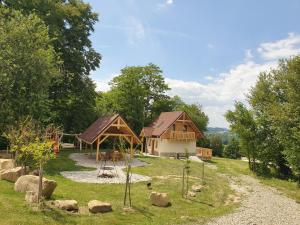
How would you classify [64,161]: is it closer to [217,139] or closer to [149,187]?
[149,187]

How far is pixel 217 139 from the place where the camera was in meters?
65.6

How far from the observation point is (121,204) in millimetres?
18391

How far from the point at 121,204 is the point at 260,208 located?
8426mm

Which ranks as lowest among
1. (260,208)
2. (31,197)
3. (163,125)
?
(260,208)

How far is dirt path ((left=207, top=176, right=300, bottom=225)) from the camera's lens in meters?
17.7

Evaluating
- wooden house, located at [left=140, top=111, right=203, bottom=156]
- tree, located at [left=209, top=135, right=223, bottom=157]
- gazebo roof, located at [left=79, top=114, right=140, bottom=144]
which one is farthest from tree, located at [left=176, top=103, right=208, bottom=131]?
gazebo roof, located at [left=79, top=114, right=140, bottom=144]

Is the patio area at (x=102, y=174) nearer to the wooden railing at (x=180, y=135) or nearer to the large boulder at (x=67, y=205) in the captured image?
the large boulder at (x=67, y=205)

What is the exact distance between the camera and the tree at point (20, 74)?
27.1m

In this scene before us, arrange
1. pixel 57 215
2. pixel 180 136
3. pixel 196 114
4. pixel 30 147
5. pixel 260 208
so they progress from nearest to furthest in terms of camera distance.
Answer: pixel 57 215, pixel 30 147, pixel 260 208, pixel 180 136, pixel 196 114

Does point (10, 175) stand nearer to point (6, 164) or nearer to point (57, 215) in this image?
point (6, 164)

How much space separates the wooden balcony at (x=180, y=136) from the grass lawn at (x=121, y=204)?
1930 centimetres

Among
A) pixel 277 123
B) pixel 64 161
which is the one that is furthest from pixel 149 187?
pixel 277 123

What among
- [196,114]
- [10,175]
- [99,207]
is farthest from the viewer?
[196,114]

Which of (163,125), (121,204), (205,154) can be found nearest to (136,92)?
(163,125)
